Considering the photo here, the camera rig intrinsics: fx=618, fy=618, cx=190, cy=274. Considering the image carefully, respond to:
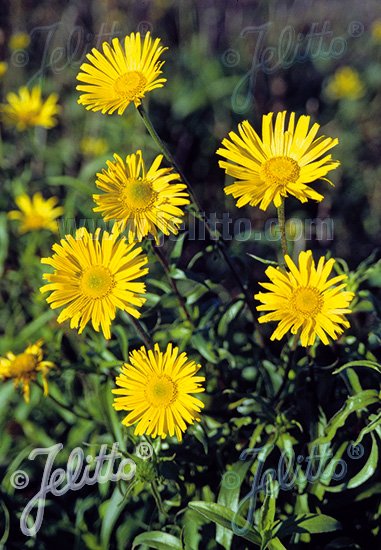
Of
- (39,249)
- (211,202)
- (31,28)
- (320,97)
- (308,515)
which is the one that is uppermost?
(31,28)

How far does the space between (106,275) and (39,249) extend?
125 cm

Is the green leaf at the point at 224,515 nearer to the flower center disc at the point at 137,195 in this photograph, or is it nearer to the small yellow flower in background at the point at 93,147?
the flower center disc at the point at 137,195

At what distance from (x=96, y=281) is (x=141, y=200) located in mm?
204

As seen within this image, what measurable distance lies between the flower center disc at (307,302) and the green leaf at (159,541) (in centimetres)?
62

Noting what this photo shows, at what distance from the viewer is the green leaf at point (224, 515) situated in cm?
137

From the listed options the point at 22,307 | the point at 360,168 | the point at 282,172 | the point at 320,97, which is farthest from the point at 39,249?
the point at 320,97

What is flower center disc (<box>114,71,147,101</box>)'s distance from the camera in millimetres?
→ 1367

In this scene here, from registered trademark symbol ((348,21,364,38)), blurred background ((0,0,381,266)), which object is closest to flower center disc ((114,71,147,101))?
blurred background ((0,0,381,266))

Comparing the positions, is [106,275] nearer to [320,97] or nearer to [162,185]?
[162,185]

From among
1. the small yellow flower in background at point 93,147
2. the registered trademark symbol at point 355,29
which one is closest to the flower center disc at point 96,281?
the small yellow flower in background at point 93,147

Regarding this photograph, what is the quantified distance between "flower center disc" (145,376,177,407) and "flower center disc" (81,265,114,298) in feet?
0.73

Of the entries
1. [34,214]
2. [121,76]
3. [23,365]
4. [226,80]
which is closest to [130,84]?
[121,76]

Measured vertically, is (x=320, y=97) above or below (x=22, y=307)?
above

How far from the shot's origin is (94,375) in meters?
1.85
